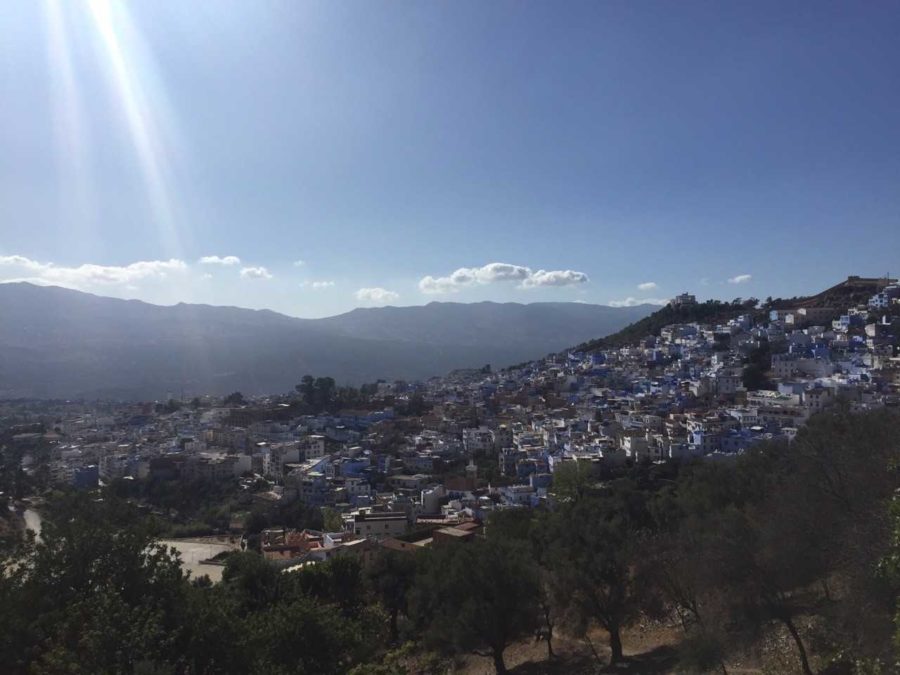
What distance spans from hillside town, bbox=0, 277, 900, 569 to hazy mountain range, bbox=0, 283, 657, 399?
5777 cm

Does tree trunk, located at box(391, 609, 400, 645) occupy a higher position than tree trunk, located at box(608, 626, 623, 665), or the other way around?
tree trunk, located at box(608, 626, 623, 665)

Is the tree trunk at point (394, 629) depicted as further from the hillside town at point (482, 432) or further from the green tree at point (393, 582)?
the hillside town at point (482, 432)

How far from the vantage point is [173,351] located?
14788 cm

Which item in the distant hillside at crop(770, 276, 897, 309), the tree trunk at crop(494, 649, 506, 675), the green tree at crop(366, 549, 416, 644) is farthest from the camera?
the distant hillside at crop(770, 276, 897, 309)

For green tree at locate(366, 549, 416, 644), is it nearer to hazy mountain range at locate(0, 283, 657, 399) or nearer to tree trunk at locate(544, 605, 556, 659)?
tree trunk at locate(544, 605, 556, 659)

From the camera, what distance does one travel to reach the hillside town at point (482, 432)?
30391 millimetres

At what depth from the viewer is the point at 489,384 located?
65.2 m

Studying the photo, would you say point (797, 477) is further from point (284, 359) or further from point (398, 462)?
point (284, 359)

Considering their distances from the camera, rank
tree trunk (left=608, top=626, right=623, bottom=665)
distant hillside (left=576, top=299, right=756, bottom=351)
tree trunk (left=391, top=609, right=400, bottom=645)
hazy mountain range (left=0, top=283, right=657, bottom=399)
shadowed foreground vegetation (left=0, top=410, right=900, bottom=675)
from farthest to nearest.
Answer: hazy mountain range (left=0, top=283, right=657, bottom=399) < distant hillside (left=576, top=299, right=756, bottom=351) < tree trunk (left=391, top=609, right=400, bottom=645) < tree trunk (left=608, top=626, right=623, bottom=665) < shadowed foreground vegetation (left=0, top=410, right=900, bottom=675)

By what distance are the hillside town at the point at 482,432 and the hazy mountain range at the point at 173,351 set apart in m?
57.8

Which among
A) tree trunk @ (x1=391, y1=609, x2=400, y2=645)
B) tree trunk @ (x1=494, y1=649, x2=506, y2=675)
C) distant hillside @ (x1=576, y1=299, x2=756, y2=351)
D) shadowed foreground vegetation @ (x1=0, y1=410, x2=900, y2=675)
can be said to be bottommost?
tree trunk @ (x1=391, y1=609, x2=400, y2=645)

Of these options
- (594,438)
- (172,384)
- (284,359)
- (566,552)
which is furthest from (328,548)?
(284,359)

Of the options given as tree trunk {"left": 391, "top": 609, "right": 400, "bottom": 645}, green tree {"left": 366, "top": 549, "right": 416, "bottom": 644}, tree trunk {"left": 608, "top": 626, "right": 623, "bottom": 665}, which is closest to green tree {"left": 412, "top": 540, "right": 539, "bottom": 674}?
tree trunk {"left": 608, "top": 626, "right": 623, "bottom": 665}

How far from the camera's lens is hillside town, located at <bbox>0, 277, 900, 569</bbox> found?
99.7ft
